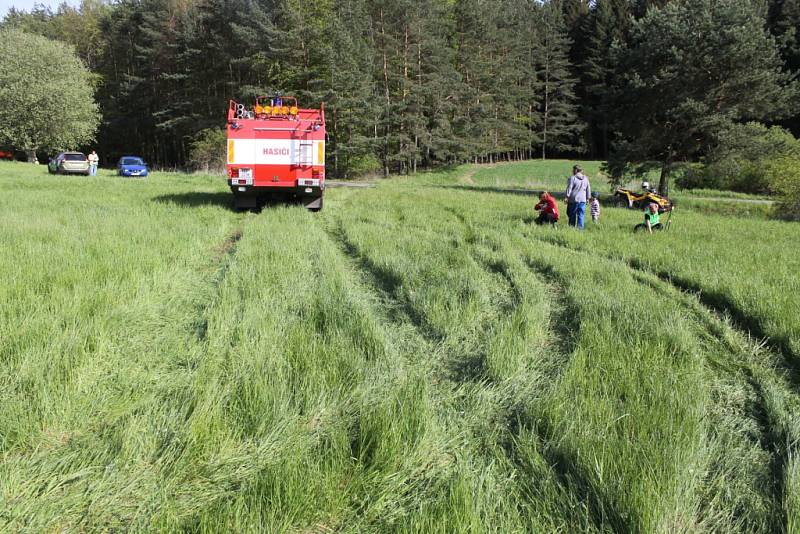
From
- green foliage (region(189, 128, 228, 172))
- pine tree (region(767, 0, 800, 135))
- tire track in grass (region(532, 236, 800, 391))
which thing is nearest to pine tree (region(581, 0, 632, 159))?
pine tree (region(767, 0, 800, 135))

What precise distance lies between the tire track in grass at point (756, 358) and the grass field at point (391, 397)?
0.06ft

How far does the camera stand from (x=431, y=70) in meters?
44.0

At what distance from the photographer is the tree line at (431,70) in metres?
21.5

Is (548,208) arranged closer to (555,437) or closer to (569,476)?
(555,437)

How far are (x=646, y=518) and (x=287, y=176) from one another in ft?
39.1

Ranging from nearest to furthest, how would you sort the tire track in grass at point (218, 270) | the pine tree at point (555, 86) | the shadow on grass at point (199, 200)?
the tire track in grass at point (218, 270)
the shadow on grass at point (199, 200)
the pine tree at point (555, 86)

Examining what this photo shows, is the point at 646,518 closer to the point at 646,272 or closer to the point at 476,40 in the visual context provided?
the point at 646,272

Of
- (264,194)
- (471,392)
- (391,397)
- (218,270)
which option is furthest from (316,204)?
(391,397)

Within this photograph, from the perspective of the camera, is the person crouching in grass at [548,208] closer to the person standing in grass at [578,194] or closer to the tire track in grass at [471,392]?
the person standing in grass at [578,194]

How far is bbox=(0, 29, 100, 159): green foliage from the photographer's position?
137 ft

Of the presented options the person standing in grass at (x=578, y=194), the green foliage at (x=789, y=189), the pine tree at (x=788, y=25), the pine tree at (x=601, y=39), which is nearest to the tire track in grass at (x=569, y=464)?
the person standing in grass at (x=578, y=194)

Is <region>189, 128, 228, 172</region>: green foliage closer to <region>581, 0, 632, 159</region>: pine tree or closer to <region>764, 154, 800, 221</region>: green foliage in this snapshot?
<region>764, 154, 800, 221</region>: green foliage

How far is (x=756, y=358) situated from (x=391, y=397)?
10.4ft

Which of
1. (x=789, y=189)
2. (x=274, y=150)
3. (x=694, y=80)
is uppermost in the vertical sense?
(x=694, y=80)
